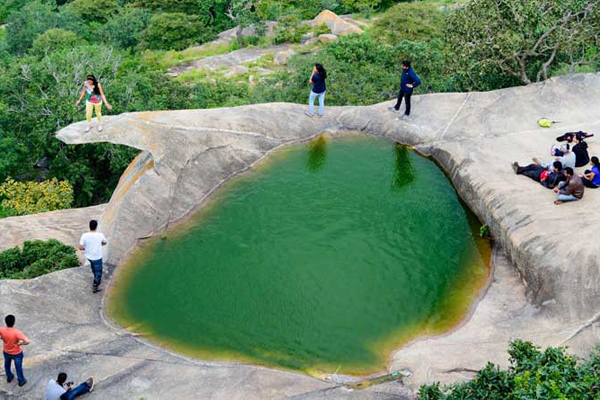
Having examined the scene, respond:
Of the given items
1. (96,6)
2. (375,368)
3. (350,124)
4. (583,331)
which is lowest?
(375,368)

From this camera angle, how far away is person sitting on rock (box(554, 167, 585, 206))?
1446 centimetres

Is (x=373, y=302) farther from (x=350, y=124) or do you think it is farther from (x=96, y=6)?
(x=96, y=6)

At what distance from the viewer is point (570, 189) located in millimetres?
14539

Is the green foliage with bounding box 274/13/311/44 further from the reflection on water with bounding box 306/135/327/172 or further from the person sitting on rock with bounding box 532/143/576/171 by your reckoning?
the person sitting on rock with bounding box 532/143/576/171

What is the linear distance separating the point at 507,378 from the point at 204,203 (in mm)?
10832

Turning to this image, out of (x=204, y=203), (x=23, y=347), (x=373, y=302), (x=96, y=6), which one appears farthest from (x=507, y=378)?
(x=96, y=6)

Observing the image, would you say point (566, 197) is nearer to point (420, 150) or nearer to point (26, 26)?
point (420, 150)

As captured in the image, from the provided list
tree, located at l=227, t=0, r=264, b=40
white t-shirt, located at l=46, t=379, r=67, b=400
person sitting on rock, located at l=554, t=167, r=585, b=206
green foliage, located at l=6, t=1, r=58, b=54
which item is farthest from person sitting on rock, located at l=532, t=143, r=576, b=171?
green foliage, located at l=6, t=1, r=58, b=54

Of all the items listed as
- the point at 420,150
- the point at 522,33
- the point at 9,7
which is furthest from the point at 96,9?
the point at 420,150

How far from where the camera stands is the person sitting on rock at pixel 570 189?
1446cm

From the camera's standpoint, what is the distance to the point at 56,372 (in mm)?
11492

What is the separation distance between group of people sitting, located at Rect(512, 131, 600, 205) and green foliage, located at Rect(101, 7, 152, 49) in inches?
1751

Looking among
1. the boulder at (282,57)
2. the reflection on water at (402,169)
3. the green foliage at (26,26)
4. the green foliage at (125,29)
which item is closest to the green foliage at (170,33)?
the green foliage at (125,29)

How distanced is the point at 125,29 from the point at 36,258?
4318 cm
